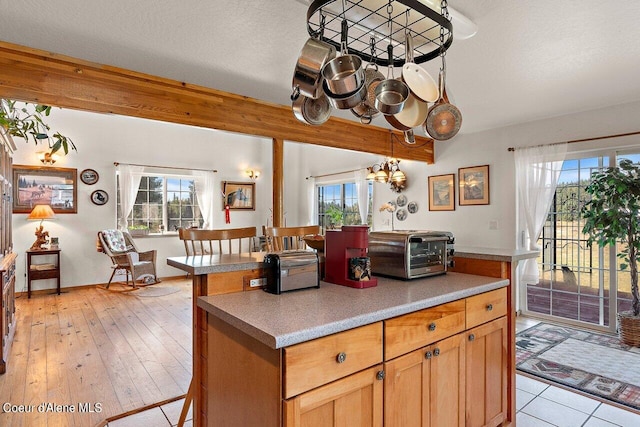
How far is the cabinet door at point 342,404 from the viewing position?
43.5 inches

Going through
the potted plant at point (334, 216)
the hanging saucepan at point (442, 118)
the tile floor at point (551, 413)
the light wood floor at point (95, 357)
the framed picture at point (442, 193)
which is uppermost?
the hanging saucepan at point (442, 118)

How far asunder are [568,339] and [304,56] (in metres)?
3.85

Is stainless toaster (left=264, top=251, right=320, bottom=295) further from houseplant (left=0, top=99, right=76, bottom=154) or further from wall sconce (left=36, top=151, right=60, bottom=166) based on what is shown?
wall sconce (left=36, top=151, right=60, bottom=166)

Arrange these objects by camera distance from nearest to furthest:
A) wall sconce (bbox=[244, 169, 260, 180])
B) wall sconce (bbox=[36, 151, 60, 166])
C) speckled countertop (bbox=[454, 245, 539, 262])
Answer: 1. speckled countertop (bbox=[454, 245, 539, 262])
2. wall sconce (bbox=[36, 151, 60, 166])
3. wall sconce (bbox=[244, 169, 260, 180])

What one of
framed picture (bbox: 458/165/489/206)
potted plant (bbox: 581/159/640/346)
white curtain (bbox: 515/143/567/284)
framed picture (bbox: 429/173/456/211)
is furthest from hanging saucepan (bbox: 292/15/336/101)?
framed picture (bbox: 429/173/456/211)

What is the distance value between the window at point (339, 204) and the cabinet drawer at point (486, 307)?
450cm

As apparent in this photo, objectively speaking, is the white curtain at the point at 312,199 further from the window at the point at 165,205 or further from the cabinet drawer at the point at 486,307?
the cabinet drawer at the point at 486,307

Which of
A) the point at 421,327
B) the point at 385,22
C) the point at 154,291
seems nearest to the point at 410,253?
the point at 421,327

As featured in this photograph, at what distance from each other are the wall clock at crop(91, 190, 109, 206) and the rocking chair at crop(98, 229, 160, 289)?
21.4 inches

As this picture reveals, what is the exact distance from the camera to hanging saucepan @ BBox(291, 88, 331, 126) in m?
1.87

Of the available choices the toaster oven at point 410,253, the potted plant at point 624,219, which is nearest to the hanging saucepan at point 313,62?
the toaster oven at point 410,253

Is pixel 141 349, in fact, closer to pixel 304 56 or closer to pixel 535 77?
pixel 304 56

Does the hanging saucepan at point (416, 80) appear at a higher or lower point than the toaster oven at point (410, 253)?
higher

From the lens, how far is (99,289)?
19.3ft
